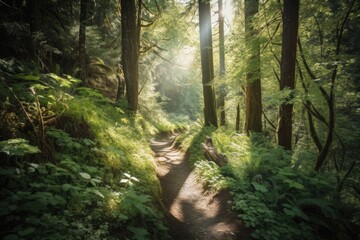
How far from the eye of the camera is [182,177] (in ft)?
21.4

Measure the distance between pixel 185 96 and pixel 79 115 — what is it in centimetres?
3264

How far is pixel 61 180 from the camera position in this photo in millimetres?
2873

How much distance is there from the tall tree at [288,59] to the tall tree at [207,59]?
12.9ft

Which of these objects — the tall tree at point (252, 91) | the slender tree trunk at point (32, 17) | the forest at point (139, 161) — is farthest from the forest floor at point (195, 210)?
the slender tree trunk at point (32, 17)

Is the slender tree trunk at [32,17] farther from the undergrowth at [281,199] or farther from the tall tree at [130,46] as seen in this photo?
the undergrowth at [281,199]

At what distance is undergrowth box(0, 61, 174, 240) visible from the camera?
7.10 feet

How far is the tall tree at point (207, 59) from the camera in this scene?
32.7 ft

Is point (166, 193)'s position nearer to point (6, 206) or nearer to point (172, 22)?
point (6, 206)

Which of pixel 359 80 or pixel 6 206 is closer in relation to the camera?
pixel 6 206

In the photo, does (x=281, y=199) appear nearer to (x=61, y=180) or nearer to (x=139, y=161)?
(x=139, y=161)

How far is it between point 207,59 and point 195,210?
7471 mm

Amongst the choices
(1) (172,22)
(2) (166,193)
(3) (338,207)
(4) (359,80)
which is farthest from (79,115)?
(4) (359,80)

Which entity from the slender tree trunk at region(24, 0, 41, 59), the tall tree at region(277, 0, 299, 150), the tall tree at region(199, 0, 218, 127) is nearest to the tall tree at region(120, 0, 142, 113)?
the tall tree at region(199, 0, 218, 127)

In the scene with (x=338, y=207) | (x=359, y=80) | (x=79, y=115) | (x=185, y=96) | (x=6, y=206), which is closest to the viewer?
(x=6, y=206)
